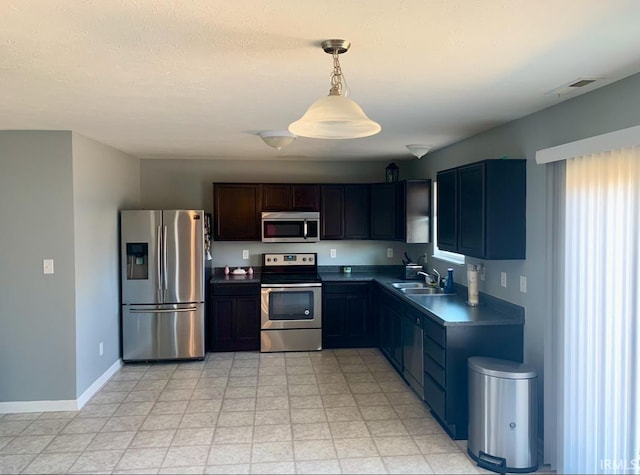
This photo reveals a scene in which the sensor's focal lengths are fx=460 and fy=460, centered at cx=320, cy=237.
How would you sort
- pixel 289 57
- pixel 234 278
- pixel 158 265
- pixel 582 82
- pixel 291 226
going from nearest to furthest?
pixel 289 57 → pixel 582 82 → pixel 158 265 → pixel 234 278 → pixel 291 226

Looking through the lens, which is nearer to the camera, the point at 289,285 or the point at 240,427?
the point at 240,427

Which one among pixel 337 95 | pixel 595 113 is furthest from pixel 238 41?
pixel 595 113

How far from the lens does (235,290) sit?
535 centimetres

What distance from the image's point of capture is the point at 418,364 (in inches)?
152

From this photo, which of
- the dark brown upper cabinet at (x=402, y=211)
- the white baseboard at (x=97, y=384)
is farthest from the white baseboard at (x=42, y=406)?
the dark brown upper cabinet at (x=402, y=211)

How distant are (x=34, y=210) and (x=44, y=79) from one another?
5.80 ft

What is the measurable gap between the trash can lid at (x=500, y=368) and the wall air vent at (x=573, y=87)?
167 cm

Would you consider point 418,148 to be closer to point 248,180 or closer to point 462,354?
point 462,354

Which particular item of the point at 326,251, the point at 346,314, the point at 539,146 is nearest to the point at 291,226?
the point at 326,251

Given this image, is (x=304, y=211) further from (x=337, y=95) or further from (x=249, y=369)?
(x=337, y=95)

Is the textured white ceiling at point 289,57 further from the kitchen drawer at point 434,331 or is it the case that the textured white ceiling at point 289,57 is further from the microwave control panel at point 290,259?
the microwave control panel at point 290,259

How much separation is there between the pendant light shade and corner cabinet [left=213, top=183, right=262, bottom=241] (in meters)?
3.77

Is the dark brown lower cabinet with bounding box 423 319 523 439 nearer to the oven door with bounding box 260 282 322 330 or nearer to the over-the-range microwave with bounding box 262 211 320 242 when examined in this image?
the oven door with bounding box 260 282 322 330

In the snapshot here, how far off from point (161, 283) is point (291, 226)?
166 centimetres
